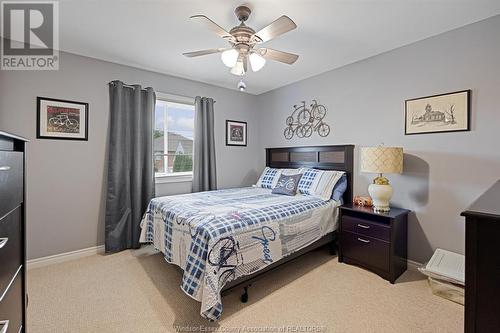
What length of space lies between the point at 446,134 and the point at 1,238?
3.38 m

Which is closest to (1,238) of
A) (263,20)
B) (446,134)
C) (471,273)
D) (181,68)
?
(471,273)

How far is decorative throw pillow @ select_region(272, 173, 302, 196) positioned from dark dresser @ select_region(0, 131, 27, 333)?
8.70ft

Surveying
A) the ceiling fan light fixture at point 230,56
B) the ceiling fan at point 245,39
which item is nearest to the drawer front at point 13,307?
the ceiling fan at point 245,39

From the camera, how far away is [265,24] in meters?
2.24

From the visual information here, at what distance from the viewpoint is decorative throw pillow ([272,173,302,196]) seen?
3234 millimetres

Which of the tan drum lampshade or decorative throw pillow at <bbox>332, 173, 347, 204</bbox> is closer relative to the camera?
the tan drum lampshade

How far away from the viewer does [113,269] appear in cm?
257

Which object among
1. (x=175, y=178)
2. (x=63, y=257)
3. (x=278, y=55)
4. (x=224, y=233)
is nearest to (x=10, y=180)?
(x=224, y=233)

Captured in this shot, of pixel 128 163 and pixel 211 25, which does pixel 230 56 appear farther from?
pixel 128 163

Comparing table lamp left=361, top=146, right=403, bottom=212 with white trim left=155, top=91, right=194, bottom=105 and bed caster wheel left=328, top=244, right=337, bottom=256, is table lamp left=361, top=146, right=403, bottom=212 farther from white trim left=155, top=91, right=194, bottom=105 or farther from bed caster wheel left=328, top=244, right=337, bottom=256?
white trim left=155, top=91, right=194, bottom=105

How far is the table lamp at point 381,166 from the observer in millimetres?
2398

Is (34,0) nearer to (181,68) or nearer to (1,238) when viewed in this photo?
(181,68)

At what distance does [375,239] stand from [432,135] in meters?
1.26

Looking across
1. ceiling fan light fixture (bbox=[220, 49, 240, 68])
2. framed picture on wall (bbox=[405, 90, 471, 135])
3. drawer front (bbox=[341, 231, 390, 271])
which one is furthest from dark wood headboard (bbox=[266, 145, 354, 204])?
ceiling fan light fixture (bbox=[220, 49, 240, 68])
